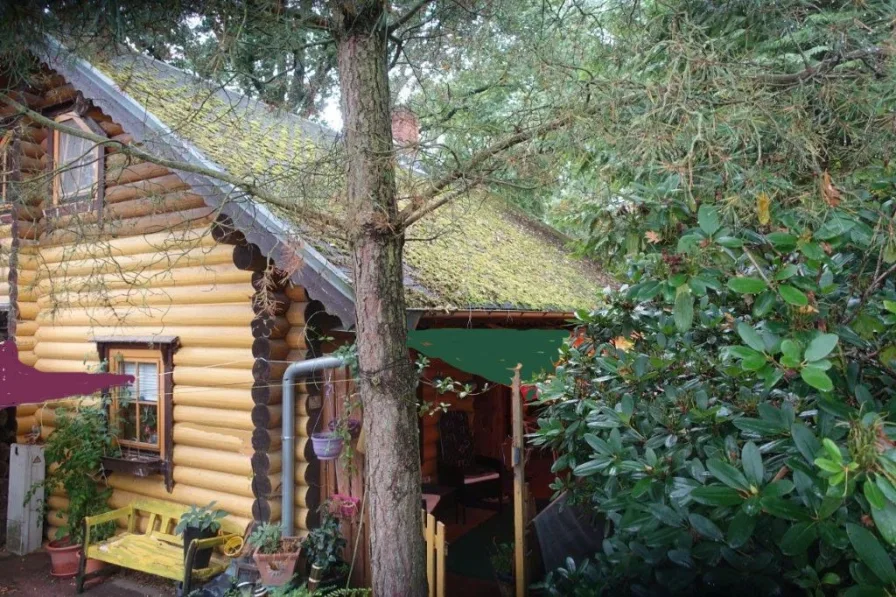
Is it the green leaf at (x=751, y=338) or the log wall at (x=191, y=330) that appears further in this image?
the log wall at (x=191, y=330)

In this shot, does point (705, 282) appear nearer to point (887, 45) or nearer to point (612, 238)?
point (612, 238)

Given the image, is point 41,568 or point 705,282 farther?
point 41,568

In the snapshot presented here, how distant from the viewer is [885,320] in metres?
2.22

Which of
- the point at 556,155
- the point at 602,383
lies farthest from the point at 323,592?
the point at 556,155

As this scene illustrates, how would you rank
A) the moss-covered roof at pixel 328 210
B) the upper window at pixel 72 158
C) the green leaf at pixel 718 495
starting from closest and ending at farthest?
the green leaf at pixel 718 495 → the moss-covered roof at pixel 328 210 → the upper window at pixel 72 158

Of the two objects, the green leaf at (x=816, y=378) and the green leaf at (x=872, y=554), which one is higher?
the green leaf at (x=816, y=378)

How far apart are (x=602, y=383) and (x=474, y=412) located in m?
6.13

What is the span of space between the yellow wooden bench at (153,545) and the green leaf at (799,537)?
207 inches

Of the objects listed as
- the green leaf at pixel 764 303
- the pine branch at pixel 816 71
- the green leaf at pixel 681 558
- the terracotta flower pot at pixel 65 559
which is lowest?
the terracotta flower pot at pixel 65 559

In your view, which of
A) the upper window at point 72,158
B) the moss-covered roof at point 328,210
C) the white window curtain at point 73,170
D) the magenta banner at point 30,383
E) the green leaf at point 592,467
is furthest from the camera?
the white window curtain at point 73,170

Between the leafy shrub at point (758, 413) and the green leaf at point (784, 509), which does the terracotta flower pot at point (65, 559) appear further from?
the green leaf at point (784, 509)

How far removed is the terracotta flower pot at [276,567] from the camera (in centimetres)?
514

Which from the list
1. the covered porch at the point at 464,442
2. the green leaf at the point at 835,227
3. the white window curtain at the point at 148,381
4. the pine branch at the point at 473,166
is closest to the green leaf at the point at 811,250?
the green leaf at the point at 835,227

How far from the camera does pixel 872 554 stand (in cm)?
178
